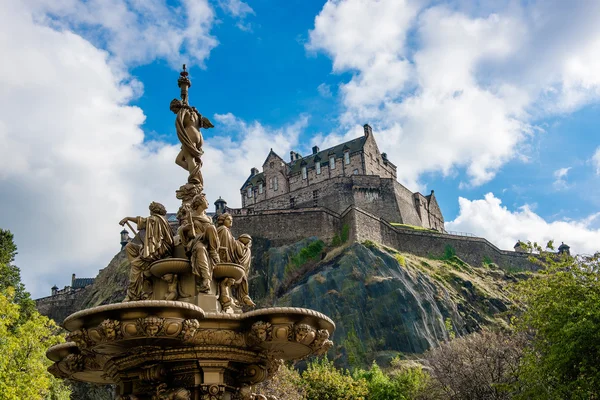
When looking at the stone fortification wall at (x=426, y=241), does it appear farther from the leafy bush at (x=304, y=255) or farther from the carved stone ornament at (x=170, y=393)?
the carved stone ornament at (x=170, y=393)

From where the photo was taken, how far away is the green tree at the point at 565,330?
16984 mm

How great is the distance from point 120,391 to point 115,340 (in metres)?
1.66

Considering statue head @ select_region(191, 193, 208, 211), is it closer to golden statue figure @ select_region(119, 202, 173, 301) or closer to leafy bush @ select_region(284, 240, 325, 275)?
golden statue figure @ select_region(119, 202, 173, 301)

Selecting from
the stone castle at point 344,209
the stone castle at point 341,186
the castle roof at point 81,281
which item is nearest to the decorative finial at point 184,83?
the stone castle at point 344,209

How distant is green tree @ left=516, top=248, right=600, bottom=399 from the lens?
16984 mm

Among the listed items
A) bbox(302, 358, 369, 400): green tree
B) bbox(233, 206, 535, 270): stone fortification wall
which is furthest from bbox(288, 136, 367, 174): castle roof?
bbox(302, 358, 369, 400): green tree

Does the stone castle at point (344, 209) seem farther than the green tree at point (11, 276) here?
Yes

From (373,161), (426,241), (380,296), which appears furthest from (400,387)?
(373,161)

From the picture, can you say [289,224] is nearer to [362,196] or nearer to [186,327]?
[362,196]

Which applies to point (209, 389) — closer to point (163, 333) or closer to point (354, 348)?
point (163, 333)

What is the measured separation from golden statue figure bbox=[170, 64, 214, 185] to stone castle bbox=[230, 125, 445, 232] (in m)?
56.0

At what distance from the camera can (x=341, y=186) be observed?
73188mm

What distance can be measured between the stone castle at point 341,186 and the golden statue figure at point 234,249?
187ft

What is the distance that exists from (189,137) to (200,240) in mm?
2287
